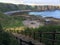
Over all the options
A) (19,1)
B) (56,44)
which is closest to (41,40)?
(56,44)

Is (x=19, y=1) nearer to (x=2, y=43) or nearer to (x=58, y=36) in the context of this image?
(x=58, y=36)

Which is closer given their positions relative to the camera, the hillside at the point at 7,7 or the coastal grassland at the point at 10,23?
the coastal grassland at the point at 10,23

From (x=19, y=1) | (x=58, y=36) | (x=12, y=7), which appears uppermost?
(x=19, y=1)

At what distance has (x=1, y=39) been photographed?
14.9 ft

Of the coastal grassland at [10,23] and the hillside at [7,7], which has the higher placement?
the coastal grassland at [10,23]

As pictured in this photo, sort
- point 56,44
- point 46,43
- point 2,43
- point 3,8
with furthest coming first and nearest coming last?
point 3,8, point 46,43, point 56,44, point 2,43

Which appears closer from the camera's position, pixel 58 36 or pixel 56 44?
pixel 56 44

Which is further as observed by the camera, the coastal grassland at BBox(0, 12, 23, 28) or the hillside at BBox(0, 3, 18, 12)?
the hillside at BBox(0, 3, 18, 12)

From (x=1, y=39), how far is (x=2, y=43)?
86 millimetres

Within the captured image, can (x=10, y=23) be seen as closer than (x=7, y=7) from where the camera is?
Yes

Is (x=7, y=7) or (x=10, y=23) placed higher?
(x=10, y=23)

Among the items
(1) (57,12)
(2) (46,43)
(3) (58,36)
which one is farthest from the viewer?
(1) (57,12)

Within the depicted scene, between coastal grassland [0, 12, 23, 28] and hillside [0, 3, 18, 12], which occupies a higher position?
coastal grassland [0, 12, 23, 28]

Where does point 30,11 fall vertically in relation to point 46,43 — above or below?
below
